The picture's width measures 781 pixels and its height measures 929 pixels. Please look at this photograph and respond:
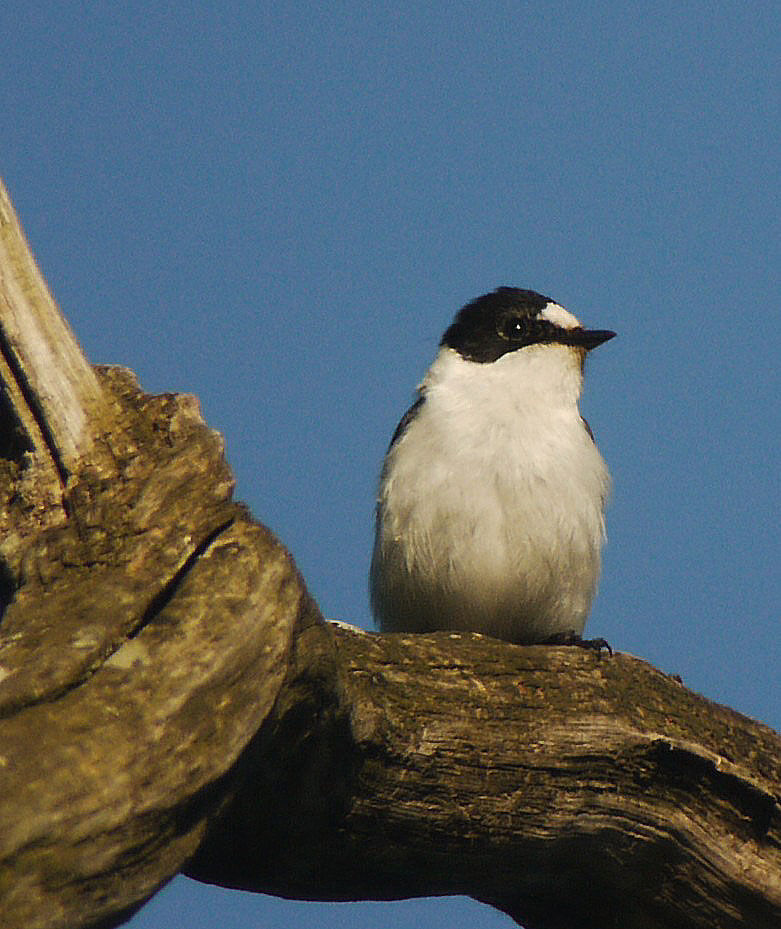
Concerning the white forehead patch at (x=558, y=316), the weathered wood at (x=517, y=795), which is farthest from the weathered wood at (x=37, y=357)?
the white forehead patch at (x=558, y=316)

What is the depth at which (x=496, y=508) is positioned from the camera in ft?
22.9

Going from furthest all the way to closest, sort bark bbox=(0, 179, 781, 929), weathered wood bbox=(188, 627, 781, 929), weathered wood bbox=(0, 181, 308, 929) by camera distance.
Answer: weathered wood bbox=(188, 627, 781, 929) → bark bbox=(0, 179, 781, 929) → weathered wood bbox=(0, 181, 308, 929)

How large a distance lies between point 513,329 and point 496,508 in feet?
4.88

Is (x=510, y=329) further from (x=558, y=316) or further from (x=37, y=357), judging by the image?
(x=37, y=357)

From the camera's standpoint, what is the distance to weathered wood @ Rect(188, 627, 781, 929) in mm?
4953

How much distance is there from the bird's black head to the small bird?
0.14 m

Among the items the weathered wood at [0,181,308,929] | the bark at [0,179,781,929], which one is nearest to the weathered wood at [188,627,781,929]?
the bark at [0,179,781,929]

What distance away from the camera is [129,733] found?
3.86 meters

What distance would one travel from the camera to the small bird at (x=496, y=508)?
699cm

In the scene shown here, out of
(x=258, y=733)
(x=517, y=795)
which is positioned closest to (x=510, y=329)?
(x=517, y=795)

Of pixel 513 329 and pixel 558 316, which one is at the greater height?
pixel 558 316

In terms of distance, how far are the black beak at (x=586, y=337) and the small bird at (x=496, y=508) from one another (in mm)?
129

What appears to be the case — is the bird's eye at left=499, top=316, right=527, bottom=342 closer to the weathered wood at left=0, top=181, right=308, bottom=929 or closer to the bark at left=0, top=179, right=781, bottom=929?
the bark at left=0, top=179, right=781, bottom=929

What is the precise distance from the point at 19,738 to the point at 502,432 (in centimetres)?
392
